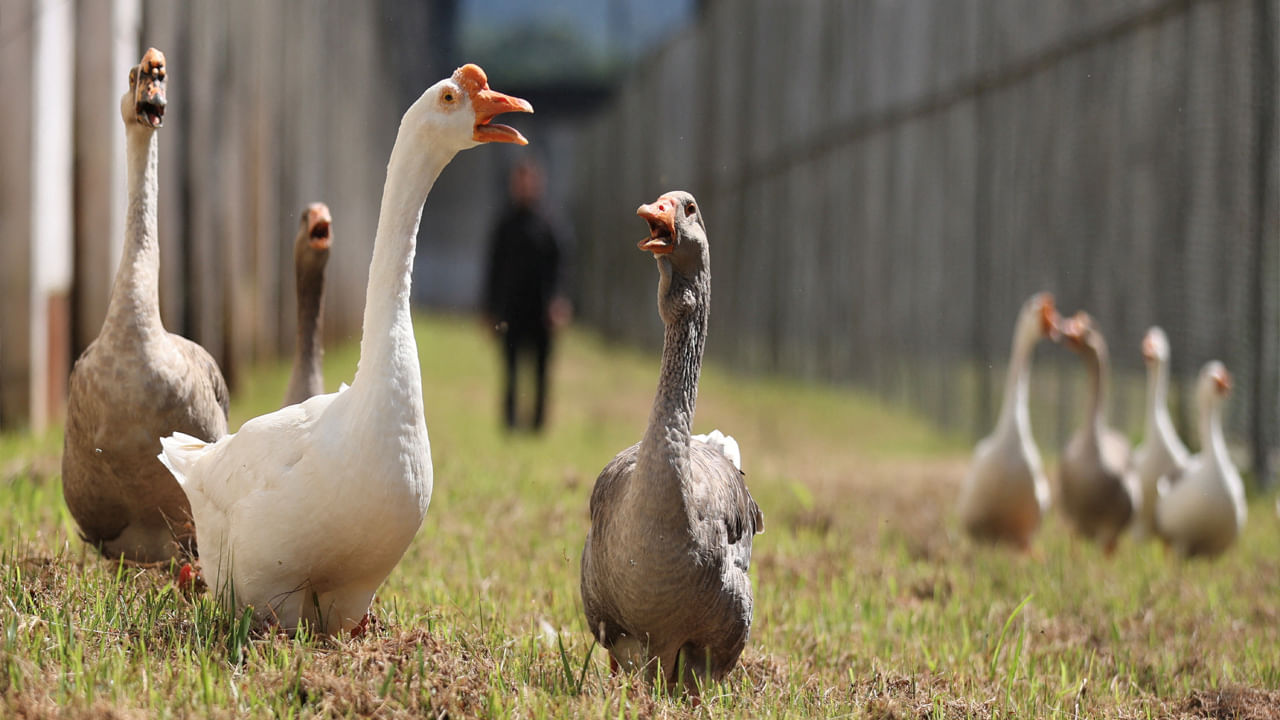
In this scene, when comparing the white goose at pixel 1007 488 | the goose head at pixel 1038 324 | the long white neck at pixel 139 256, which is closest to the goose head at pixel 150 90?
the long white neck at pixel 139 256

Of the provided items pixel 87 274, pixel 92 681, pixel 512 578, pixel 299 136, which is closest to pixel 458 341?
pixel 299 136

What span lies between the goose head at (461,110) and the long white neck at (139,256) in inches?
42.1

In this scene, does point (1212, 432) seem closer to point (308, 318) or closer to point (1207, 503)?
point (1207, 503)

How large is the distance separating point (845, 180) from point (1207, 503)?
957 cm

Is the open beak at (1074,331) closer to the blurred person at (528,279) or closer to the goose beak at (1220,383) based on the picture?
the goose beak at (1220,383)

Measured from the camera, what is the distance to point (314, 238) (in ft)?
13.7

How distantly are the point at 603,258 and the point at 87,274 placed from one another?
22.1m

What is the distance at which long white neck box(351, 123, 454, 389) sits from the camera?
10.7ft

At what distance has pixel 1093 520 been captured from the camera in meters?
7.19

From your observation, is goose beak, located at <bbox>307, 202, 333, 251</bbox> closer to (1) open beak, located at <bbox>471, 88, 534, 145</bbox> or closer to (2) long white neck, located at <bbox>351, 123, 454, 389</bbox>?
(2) long white neck, located at <bbox>351, 123, 454, 389</bbox>

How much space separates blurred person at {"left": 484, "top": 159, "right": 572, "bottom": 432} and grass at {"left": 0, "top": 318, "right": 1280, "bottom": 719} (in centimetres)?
262

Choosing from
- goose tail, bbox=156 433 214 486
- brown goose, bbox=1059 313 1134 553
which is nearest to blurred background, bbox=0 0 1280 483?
goose tail, bbox=156 433 214 486

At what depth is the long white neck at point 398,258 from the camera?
3.25 m

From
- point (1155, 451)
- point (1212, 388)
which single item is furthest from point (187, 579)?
point (1155, 451)
